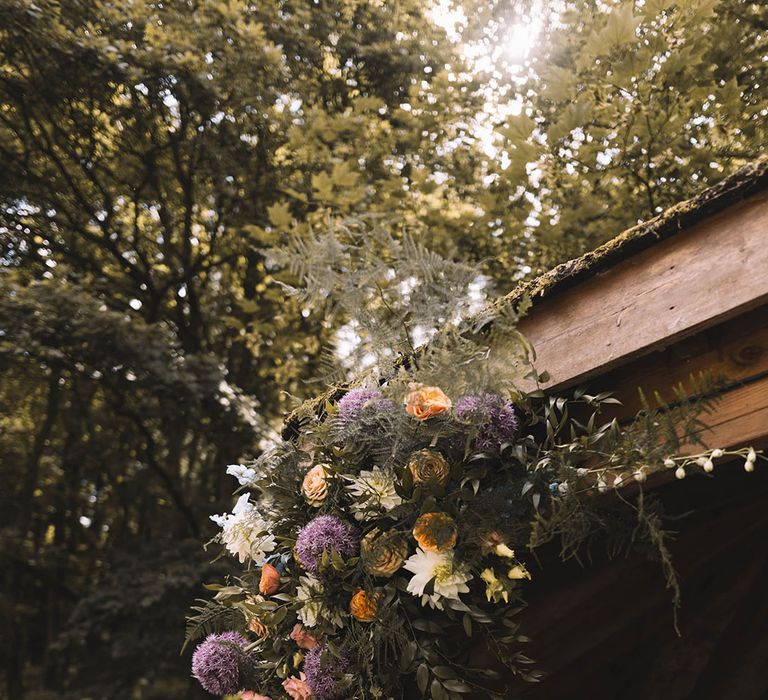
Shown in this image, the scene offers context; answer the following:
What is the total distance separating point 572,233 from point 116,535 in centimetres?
607

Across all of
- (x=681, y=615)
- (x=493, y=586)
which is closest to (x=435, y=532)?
(x=493, y=586)

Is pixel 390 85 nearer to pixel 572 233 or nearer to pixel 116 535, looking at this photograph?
pixel 572 233

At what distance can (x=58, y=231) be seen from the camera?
599 cm

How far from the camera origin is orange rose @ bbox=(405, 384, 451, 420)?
1.23 meters

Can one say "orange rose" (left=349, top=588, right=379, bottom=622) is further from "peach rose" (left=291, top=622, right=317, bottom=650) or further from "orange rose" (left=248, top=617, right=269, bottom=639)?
"orange rose" (left=248, top=617, right=269, bottom=639)

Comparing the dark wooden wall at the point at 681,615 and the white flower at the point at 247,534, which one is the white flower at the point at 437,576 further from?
the dark wooden wall at the point at 681,615

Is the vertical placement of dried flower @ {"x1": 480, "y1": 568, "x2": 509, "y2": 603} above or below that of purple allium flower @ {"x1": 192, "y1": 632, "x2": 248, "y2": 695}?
below

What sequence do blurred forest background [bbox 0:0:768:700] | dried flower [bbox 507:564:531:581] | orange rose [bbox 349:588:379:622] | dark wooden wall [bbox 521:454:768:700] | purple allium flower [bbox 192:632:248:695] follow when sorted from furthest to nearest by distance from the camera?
blurred forest background [bbox 0:0:768:700], dark wooden wall [bbox 521:454:768:700], purple allium flower [bbox 192:632:248:695], orange rose [bbox 349:588:379:622], dried flower [bbox 507:564:531:581]

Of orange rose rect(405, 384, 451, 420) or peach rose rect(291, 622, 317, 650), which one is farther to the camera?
peach rose rect(291, 622, 317, 650)

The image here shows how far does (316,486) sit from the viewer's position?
146cm

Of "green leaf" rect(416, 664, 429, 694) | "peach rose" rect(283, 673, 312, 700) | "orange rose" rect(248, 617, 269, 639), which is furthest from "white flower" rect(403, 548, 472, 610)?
"orange rose" rect(248, 617, 269, 639)

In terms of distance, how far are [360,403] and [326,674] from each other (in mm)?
532

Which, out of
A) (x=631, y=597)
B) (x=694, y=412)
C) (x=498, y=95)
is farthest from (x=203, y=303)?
(x=694, y=412)

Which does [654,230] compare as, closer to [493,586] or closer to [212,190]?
[493,586]
